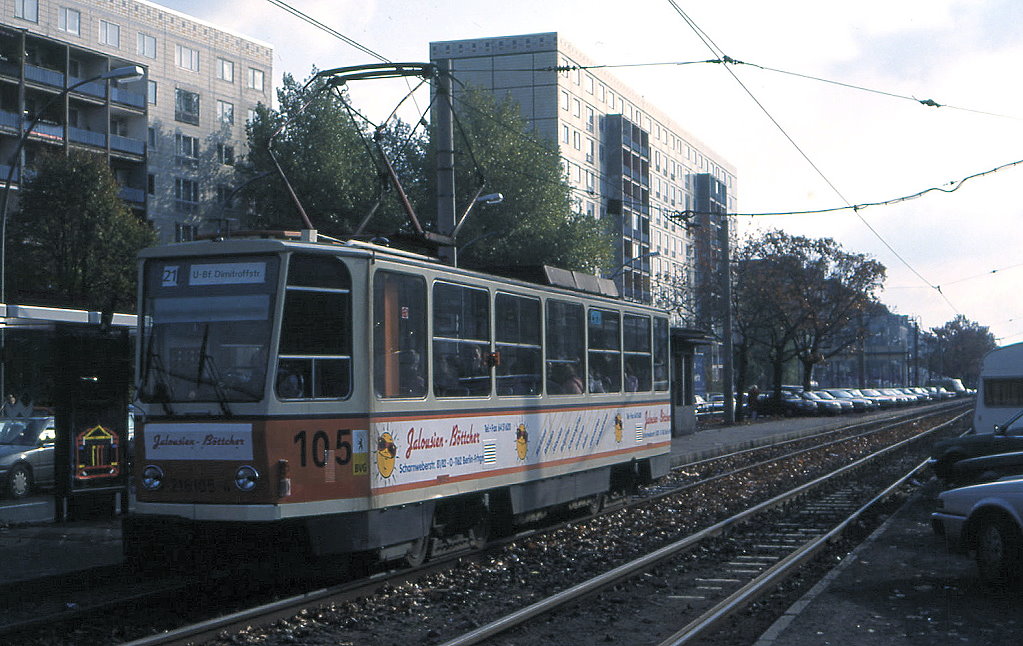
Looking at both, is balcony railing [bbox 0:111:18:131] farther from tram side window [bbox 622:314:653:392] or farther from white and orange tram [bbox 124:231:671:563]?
white and orange tram [bbox 124:231:671:563]

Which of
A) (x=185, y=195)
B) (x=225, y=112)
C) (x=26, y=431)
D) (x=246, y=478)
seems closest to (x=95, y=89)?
(x=185, y=195)

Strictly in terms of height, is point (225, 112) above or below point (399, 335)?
above

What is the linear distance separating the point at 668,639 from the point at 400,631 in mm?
2010

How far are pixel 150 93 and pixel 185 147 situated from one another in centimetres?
346

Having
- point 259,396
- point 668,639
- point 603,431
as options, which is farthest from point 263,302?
point 603,431

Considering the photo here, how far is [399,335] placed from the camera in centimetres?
1018

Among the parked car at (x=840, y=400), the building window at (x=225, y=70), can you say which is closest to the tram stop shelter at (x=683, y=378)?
the parked car at (x=840, y=400)

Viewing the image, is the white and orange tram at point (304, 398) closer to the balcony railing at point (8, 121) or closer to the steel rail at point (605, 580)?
the steel rail at point (605, 580)

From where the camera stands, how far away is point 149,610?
9.10m

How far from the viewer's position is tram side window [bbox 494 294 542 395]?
1198cm

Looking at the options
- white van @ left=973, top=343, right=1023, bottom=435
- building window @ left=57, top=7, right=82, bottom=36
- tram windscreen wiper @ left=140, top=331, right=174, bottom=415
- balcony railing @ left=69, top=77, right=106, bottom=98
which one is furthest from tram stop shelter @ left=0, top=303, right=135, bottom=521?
building window @ left=57, top=7, right=82, bottom=36

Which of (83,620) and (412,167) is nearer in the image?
(83,620)

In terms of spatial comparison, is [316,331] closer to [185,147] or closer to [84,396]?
[84,396]

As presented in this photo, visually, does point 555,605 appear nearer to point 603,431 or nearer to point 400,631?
point 400,631
